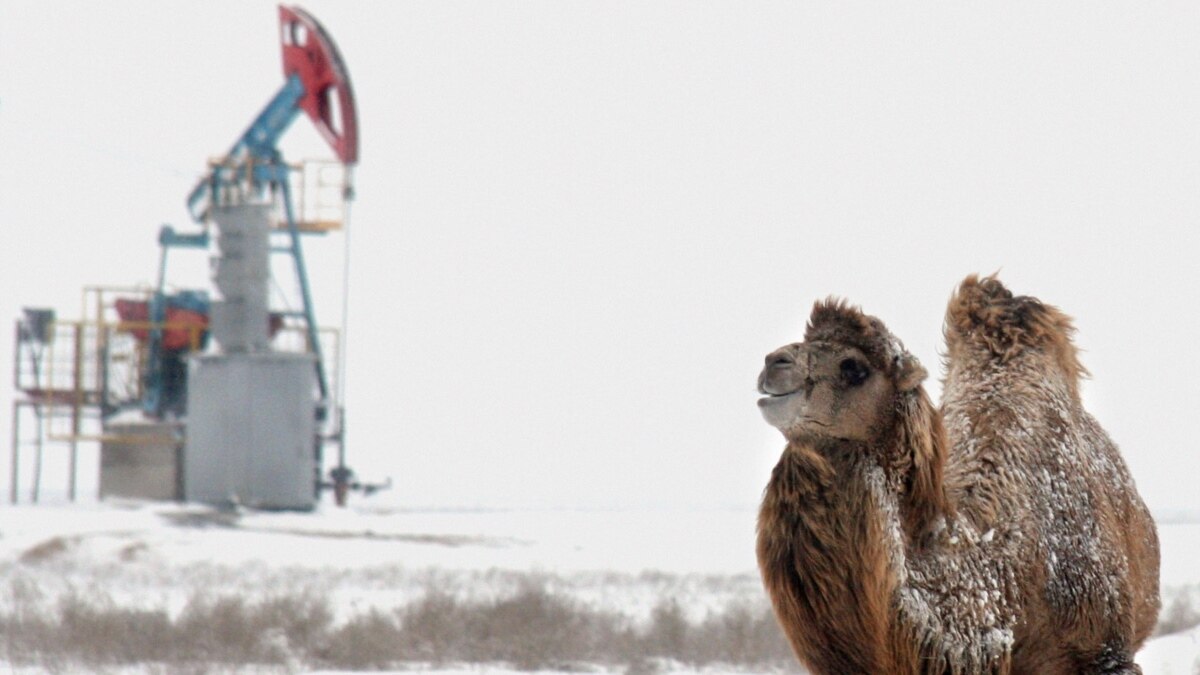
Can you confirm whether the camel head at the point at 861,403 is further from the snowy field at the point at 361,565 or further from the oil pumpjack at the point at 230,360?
the oil pumpjack at the point at 230,360

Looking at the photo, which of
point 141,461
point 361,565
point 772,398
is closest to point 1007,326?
point 772,398

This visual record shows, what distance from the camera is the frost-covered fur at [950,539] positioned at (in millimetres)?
4512

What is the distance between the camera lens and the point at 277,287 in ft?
106

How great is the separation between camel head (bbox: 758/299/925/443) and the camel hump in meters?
1.71

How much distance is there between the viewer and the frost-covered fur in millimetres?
4512

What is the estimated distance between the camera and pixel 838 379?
4.65 meters

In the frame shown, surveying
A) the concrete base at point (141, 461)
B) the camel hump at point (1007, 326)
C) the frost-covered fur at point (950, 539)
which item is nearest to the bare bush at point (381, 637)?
the camel hump at point (1007, 326)

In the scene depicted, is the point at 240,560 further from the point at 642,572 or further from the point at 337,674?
the point at 337,674

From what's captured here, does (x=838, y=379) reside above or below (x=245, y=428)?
above

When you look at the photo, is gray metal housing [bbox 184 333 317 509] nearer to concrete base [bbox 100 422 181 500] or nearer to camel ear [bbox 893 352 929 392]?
concrete base [bbox 100 422 181 500]

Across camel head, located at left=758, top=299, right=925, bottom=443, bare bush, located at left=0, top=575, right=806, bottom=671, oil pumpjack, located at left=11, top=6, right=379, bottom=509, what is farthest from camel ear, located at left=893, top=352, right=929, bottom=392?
oil pumpjack, located at left=11, top=6, right=379, bottom=509

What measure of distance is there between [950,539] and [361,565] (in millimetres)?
15868

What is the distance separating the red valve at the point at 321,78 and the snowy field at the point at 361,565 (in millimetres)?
6850

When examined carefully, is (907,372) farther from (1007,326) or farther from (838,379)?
(1007,326)
